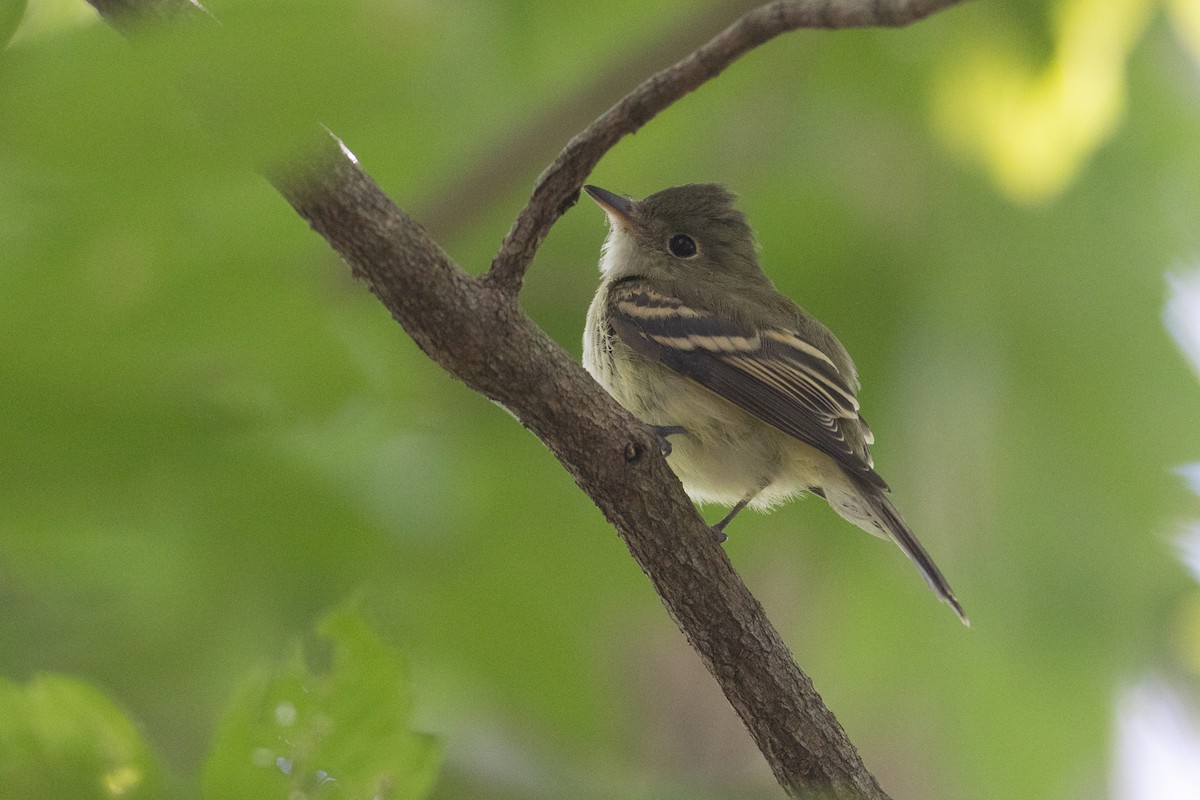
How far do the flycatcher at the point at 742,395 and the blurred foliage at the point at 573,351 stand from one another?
176 millimetres

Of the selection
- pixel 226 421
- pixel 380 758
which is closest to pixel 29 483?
pixel 226 421

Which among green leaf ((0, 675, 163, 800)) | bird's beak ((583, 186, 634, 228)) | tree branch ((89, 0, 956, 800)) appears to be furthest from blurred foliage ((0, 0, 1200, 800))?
bird's beak ((583, 186, 634, 228))

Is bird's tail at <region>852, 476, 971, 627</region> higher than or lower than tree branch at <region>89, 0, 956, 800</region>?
higher

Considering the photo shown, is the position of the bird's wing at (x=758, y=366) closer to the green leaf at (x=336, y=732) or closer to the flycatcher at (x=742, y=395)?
the flycatcher at (x=742, y=395)

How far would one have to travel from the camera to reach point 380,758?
1356 mm

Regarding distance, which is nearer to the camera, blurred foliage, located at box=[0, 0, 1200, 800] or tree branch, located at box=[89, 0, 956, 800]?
blurred foliage, located at box=[0, 0, 1200, 800]

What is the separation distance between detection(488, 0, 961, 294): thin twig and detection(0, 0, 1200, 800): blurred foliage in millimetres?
317

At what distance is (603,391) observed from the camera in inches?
110

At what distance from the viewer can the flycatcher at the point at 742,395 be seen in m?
4.09

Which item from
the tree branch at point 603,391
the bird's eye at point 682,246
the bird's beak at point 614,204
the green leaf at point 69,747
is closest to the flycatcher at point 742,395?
the bird's beak at point 614,204

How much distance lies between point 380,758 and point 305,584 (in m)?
0.98

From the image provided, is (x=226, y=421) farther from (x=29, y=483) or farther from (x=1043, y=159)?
(x=1043, y=159)

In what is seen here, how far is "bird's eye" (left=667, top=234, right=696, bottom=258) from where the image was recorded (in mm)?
5371

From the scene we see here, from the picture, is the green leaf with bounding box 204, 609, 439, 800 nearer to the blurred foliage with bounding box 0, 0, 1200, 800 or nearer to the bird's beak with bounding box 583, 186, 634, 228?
the blurred foliage with bounding box 0, 0, 1200, 800
